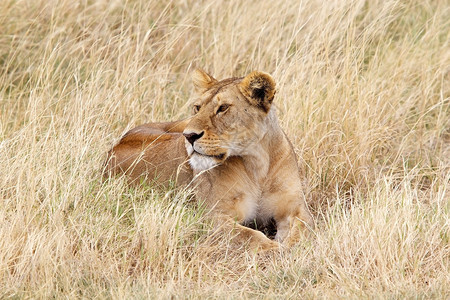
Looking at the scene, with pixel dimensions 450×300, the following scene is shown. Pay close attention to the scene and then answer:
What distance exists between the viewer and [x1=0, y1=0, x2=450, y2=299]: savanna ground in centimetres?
446

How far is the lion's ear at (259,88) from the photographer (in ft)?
16.8

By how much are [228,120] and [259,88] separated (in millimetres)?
268

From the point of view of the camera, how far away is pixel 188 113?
6.83 metres

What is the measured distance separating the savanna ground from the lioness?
0.53 feet

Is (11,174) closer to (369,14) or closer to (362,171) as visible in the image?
(362,171)

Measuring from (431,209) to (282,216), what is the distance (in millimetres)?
906

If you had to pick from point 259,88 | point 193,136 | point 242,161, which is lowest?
point 242,161

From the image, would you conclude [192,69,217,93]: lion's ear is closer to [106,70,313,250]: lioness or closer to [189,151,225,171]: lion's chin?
[106,70,313,250]: lioness

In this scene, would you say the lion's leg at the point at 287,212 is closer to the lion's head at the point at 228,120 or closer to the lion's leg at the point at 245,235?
the lion's leg at the point at 245,235

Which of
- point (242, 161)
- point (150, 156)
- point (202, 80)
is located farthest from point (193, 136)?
point (150, 156)

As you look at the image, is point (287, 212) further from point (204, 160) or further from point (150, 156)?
point (150, 156)

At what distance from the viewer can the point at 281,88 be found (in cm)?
676

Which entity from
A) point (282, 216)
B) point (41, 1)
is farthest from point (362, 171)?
point (41, 1)

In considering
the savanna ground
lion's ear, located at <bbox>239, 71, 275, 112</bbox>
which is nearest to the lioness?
lion's ear, located at <bbox>239, 71, 275, 112</bbox>
